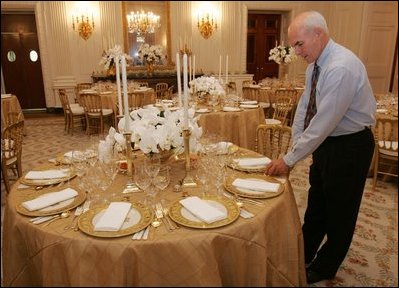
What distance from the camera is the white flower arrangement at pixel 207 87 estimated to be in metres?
4.61

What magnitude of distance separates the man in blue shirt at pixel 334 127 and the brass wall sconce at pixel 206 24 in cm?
792

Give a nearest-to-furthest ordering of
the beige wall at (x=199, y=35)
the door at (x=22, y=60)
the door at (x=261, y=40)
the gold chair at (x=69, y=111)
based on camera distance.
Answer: the gold chair at (x=69, y=111)
the beige wall at (x=199, y=35)
the door at (x=22, y=60)
the door at (x=261, y=40)

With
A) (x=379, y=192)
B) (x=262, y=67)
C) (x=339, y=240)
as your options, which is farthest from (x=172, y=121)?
(x=262, y=67)

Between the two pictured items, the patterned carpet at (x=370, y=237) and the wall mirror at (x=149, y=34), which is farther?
the wall mirror at (x=149, y=34)

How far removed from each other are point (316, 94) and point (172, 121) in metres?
0.87

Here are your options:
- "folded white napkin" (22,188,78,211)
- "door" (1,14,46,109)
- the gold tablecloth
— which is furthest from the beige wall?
"folded white napkin" (22,188,78,211)

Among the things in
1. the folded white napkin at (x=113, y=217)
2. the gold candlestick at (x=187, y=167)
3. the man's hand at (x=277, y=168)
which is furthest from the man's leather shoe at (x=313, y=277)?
the folded white napkin at (x=113, y=217)

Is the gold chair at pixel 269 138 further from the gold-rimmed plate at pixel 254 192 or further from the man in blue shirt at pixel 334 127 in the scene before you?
the gold-rimmed plate at pixel 254 192

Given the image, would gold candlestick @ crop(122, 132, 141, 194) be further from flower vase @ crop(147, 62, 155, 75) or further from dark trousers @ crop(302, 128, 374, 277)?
flower vase @ crop(147, 62, 155, 75)

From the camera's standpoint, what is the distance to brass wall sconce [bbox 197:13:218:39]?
9547 millimetres

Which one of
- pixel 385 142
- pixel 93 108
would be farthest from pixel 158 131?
pixel 93 108

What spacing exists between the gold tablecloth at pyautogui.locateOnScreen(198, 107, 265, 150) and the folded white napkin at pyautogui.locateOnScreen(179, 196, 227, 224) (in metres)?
2.61

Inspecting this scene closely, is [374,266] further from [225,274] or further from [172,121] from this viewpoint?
[172,121]

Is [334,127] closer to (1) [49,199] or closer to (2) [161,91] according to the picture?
(1) [49,199]
